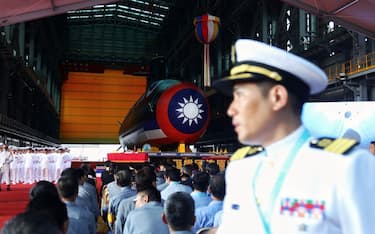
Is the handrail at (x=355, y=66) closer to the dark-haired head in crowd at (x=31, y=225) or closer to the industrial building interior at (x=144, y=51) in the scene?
the industrial building interior at (x=144, y=51)

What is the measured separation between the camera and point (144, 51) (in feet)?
155

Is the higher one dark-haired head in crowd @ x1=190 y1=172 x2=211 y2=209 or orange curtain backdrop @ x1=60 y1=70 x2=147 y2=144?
orange curtain backdrop @ x1=60 y1=70 x2=147 y2=144

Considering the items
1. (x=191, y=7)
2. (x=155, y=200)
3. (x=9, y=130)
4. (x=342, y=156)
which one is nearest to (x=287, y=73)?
(x=342, y=156)

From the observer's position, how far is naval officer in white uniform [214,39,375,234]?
128 centimetres

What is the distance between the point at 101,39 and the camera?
4697cm

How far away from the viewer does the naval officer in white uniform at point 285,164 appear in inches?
50.5

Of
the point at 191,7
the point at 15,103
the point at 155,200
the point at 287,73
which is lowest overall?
the point at 155,200

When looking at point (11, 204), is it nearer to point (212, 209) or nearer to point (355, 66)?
point (212, 209)

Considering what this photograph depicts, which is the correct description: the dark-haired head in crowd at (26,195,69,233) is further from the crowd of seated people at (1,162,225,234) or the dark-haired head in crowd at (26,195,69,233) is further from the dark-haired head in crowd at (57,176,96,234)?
the dark-haired head in crowd at (57,176,96,234)

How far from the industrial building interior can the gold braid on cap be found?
1056cm

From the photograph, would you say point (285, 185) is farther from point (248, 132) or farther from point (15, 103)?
point (15, 103)

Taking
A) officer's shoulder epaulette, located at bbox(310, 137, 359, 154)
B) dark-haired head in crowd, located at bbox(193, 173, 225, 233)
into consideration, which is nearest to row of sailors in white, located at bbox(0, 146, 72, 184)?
dark-haired head in crowd, located at bbox(193, 173, 225, 233)

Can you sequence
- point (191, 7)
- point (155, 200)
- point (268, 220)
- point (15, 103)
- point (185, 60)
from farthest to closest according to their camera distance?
point (185, 60) < point (191, 7) < point (15, 103) < point (155, 200) < point (268, 220)

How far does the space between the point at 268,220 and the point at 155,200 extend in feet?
8.81
